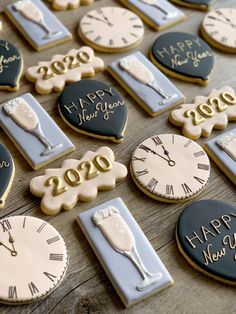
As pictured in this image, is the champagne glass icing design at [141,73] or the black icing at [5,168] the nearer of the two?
the black icing at [5,168]

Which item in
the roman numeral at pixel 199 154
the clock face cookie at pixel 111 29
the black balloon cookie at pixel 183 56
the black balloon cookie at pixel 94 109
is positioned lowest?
the roman numeral at pixel 199 154

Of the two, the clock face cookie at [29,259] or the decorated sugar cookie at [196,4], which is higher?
the decorated sugar cookie at [196,4]

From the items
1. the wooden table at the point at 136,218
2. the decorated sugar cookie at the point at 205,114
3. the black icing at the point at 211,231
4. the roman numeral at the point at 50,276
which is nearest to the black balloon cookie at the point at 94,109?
the wooden table at the point at 136,218

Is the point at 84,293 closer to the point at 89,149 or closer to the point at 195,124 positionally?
the point at 89,149

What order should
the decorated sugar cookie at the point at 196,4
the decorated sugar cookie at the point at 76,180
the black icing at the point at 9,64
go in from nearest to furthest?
the decorated sugar cookie at the point at 76,180 < the black icing at the point at 9,64 < the decorated sugar cookie at the point at 196,4

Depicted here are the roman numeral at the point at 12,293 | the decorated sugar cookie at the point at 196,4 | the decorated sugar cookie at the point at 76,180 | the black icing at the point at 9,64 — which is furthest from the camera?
the decorated sugar cookie at the point at 196,4

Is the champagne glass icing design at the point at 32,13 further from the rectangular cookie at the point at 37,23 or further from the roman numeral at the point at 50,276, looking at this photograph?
the roman numeral at the point at 50,276

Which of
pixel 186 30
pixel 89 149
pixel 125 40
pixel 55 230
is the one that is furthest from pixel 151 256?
pixel 186 30

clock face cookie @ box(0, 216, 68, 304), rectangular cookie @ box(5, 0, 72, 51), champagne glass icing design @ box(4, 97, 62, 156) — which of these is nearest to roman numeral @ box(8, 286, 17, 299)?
clock face cookie @ box(0, 216, 68, 304)
